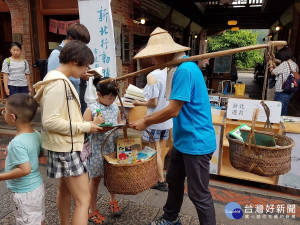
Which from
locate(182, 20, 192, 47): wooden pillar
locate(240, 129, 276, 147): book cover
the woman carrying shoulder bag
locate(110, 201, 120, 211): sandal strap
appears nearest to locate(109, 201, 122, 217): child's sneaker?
locate(110, 201, 120, 211): sandal strap

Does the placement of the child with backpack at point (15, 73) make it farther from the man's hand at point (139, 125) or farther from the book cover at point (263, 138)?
the book cover at point (263, 138)

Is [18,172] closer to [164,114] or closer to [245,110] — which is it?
[164,114]

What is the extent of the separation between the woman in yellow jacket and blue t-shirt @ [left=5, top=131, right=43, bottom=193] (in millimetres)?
85

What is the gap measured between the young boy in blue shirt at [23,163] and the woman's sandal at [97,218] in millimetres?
720

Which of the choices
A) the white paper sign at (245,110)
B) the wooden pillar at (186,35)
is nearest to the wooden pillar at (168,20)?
the wooden pillar at (186,35)

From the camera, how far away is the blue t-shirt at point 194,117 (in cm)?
191

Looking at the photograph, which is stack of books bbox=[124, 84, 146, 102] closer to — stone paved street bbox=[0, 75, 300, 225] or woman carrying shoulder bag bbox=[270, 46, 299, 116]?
stone paved street bbox=[0, 75, 300, 225]

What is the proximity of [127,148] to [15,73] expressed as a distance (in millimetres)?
4466

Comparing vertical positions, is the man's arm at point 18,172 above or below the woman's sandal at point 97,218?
above

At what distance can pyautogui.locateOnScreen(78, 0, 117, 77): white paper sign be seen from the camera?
4.11m

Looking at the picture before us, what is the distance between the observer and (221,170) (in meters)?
3.59

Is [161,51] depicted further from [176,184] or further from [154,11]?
[154,11]

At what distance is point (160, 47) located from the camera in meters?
1.99

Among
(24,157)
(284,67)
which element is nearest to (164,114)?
(24,157)
